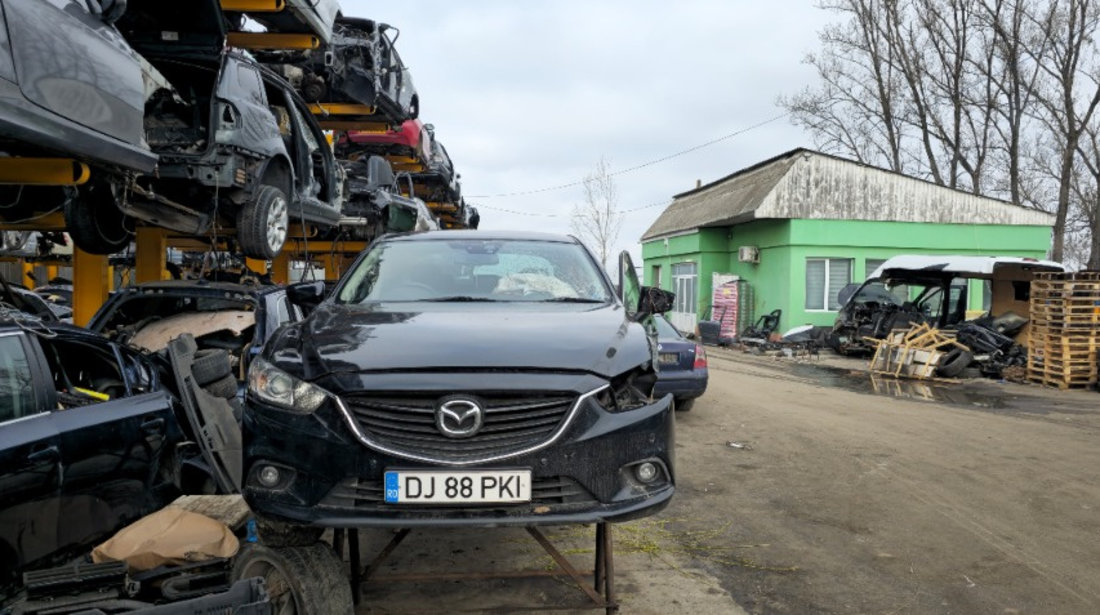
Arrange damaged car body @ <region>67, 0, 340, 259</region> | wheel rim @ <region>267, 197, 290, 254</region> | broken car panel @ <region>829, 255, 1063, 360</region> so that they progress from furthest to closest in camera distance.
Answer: broken car panel @ <region>829, 255, 1063, 360</region> → wheel rim @ <region>267, 197, 290, 254</region> → damaged car body @ <region>67, 0, 340, 259</region>

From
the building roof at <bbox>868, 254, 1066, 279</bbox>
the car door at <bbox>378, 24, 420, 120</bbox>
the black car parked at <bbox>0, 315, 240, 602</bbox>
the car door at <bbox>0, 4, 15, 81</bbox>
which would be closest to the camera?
the black car parked at <bbox>0, 315, 240, 602</bbox>

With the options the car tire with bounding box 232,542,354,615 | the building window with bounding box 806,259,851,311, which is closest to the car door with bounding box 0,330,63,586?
the car tire with bounding box 232,542,354,615

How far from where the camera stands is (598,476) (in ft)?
9.29

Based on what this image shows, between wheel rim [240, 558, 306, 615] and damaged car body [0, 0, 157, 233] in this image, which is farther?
damaged car body [0, 0, 157, 233]

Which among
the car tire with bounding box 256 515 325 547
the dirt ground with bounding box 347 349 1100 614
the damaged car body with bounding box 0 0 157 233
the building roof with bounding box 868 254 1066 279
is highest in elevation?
the damaged car body with bounding box 0 0 157 233

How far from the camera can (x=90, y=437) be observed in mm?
3668

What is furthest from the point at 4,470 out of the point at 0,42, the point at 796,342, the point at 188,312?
the point at 796,342

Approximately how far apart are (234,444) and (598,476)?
265 cm

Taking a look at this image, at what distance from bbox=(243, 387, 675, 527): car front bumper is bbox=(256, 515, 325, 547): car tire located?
0.18 metres

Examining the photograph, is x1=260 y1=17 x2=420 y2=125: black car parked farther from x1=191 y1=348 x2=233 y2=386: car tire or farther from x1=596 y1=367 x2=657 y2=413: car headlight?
x1=596 y1=367 x2=657 y2=413: car headlight

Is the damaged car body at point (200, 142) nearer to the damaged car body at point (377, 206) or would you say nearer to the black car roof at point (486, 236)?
the black car roof at point (486, 236)

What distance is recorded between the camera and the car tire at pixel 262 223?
6.41m

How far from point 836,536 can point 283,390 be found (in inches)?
139

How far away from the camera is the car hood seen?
9.51 ft
